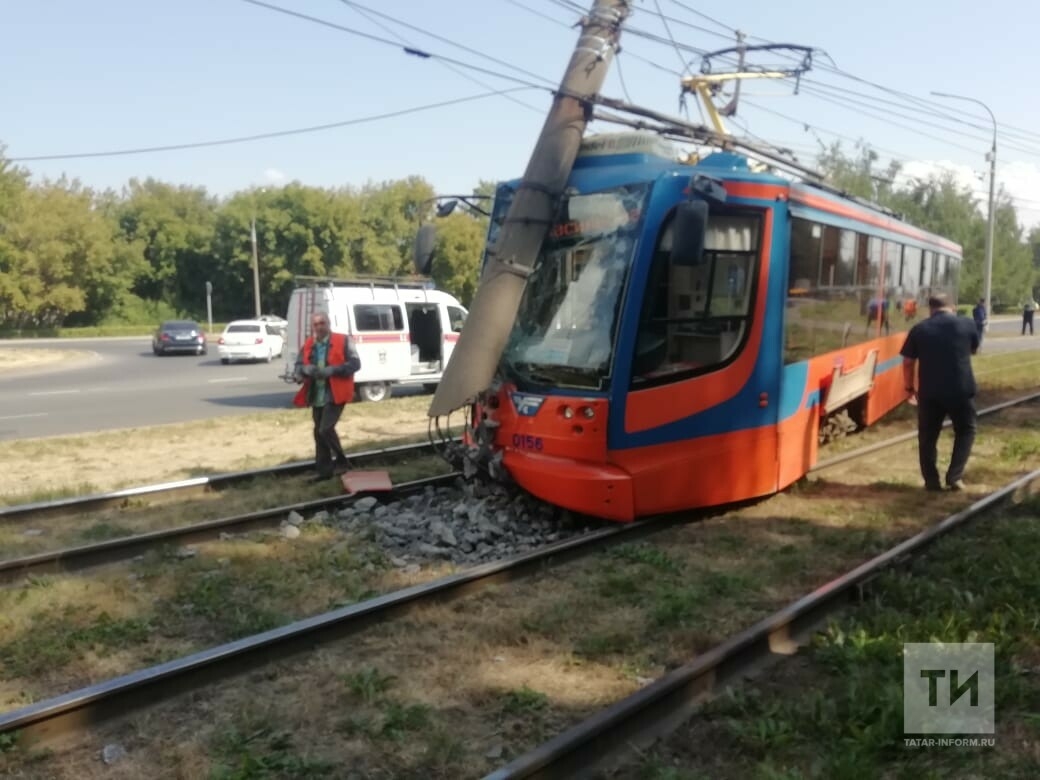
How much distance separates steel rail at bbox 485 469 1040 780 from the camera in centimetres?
393

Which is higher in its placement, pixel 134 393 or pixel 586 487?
pixel 586 487

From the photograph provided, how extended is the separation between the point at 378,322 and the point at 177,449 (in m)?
7.18

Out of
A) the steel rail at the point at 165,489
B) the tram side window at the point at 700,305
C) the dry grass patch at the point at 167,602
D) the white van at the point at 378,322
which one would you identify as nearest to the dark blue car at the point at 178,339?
the white van at the point at 378,322

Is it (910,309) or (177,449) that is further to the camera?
(910,309)

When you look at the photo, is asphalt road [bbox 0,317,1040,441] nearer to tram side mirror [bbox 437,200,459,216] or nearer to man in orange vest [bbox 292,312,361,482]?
man in orange vest [bbox 292,312,361,482]

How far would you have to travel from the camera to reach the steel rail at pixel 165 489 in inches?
344

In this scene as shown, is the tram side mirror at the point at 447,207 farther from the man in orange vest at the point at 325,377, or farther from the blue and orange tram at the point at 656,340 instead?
the man in orange vest at the point at 325,377

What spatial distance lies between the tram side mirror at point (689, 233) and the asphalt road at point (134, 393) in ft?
41.1

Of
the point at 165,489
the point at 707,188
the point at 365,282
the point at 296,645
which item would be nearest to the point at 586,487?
the point at 707,188

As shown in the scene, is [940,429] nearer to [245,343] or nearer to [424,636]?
[424,636]

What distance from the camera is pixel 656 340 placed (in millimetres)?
7270

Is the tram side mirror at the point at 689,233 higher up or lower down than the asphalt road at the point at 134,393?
higher up

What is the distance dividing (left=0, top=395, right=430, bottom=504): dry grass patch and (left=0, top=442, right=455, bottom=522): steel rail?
0.86 meters

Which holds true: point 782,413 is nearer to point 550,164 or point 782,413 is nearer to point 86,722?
point 550,164
